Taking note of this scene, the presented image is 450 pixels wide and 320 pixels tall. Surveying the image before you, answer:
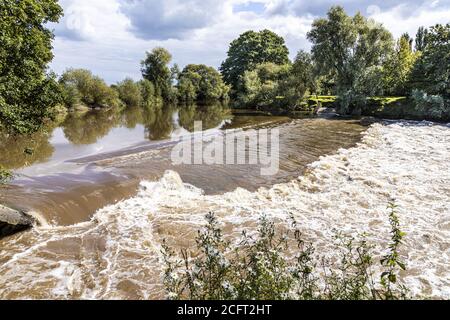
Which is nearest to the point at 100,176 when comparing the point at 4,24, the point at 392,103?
the point at 4,24

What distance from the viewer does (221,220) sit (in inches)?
353

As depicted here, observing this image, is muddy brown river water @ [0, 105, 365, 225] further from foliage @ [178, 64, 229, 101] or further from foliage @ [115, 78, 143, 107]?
foliage @ [178, 64, 229, 101]

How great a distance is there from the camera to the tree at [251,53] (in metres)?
67.3

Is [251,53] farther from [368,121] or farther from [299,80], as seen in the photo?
[368,121]

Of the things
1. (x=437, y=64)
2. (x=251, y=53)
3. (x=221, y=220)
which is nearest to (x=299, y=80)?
(x=437, y=64)

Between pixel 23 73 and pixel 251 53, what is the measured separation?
62390 mm

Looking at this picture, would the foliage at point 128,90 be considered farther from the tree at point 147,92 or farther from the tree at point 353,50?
the tree at point 353,50

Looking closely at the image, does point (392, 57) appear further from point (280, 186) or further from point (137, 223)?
point (137, 223)

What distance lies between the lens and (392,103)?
33.1m

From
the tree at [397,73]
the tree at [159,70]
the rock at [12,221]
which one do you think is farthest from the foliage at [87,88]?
the tree at [397,73]

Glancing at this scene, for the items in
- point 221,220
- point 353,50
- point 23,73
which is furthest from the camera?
point 353,50

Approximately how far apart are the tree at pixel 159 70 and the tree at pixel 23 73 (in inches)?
2100

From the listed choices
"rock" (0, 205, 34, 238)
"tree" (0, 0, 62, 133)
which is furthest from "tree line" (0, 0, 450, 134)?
"rock" (0, 205, 34, 238)
